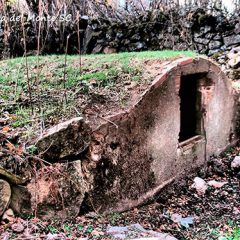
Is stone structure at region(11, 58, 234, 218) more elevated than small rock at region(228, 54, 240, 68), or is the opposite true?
small rock at region(228, 54, 240, 68)

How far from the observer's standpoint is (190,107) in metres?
6.54

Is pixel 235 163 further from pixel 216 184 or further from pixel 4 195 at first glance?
pixel 4 195

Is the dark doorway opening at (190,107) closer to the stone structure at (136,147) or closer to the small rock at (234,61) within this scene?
the stone structure at (136,147)

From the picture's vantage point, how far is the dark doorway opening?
6.29 metres

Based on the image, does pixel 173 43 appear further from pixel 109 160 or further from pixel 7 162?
pixel 7 162

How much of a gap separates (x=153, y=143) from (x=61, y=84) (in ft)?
5.07

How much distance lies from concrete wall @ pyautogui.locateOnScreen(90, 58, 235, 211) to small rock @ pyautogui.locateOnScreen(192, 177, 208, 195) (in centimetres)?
25

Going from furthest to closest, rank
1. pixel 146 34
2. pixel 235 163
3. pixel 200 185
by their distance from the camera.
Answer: pixel 146 34
pixel 235 163
pixel 200 185

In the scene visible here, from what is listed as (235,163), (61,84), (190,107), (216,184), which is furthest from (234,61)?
(61,84)

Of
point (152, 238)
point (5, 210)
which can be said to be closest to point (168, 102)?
point (152, 238)

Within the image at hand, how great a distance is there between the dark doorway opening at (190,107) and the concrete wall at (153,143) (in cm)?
13

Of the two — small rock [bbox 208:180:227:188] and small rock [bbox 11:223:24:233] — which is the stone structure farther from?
small rock [bbox 208:180:227:188]

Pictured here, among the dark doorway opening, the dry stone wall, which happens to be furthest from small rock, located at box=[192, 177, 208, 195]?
the dry stone wall

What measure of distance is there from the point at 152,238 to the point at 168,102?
2.41 meters
